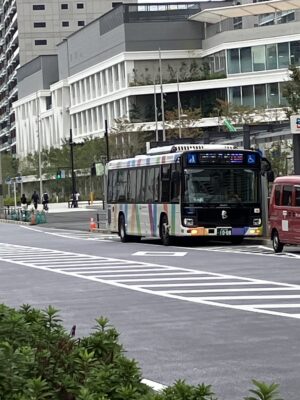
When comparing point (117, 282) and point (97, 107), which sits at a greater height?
point (97, 107)

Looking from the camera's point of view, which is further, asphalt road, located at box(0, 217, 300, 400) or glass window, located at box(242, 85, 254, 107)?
glass window, located at box(242, 85, 254, 107)

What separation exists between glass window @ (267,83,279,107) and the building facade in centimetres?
10

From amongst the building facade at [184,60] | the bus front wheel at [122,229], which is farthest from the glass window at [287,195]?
the building facade at [184,60]

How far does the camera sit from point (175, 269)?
74.4 ft

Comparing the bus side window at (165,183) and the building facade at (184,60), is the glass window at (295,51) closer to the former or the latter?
the building facade at (184,60)

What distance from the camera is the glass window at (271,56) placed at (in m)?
93.9

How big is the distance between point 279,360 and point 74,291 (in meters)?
8.90

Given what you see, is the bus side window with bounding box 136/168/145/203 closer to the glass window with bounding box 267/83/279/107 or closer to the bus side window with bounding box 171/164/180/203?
the bus side window with bounding box 171/164/180/203

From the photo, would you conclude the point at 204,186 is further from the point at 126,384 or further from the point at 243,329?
the point at 126,384

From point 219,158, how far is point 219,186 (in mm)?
918

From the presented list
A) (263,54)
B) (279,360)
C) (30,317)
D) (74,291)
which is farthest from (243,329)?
(263,54)

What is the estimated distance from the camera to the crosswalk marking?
15.2 metres

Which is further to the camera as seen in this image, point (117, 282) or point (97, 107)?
point (97, 107)

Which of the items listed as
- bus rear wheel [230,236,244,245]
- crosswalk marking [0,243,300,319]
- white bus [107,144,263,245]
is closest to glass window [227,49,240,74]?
bus rear wheel [230,236,244,245]
